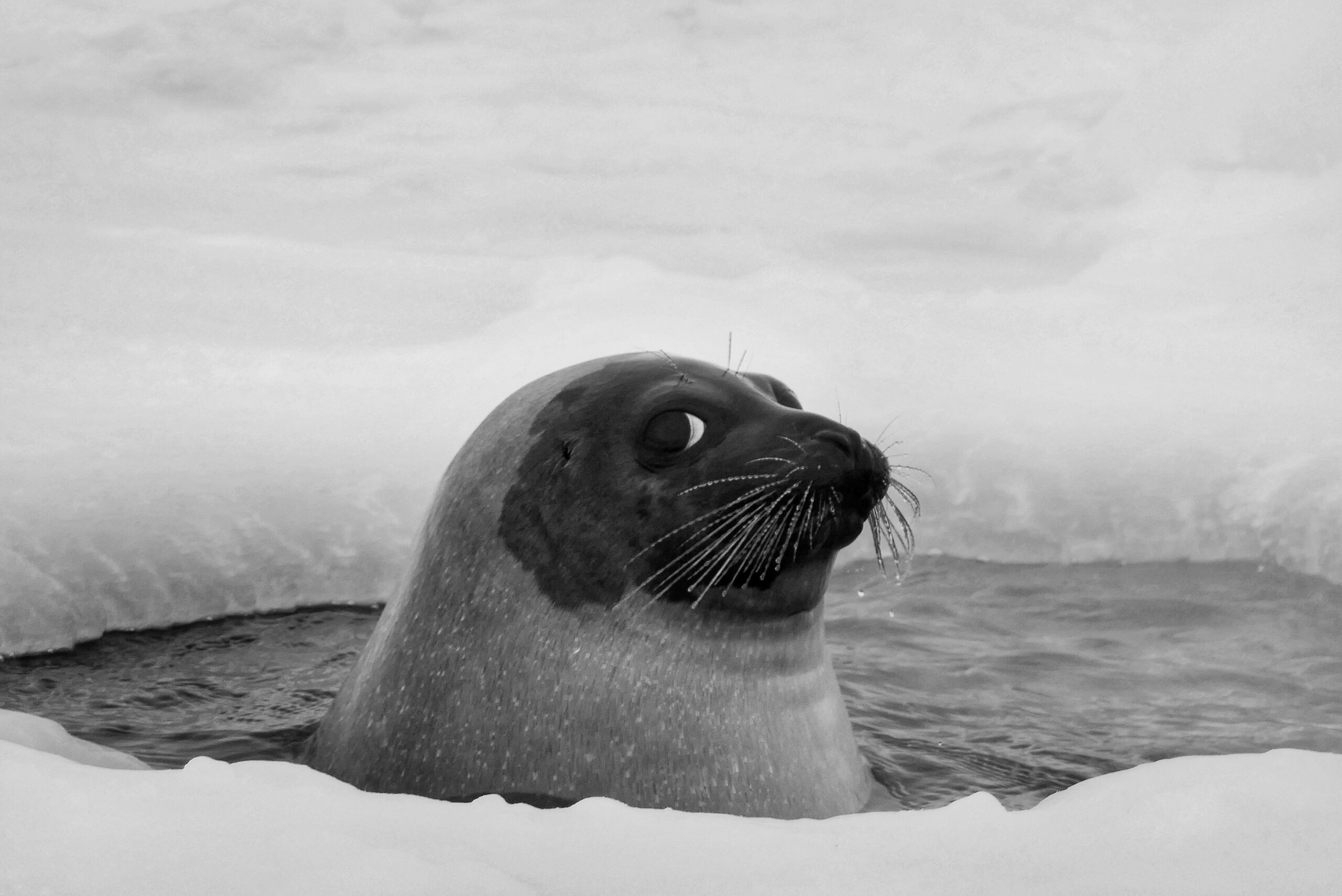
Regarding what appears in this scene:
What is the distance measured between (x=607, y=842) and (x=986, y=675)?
351cm

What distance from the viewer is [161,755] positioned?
12.8 feet

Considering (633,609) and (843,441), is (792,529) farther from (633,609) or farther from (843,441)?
(633,609)

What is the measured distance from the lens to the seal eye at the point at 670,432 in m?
3.21

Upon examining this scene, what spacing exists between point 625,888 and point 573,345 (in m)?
8.39

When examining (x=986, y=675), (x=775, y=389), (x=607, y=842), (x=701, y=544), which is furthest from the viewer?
(x=986, y=675)

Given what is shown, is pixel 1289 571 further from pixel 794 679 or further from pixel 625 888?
pixel 625 888

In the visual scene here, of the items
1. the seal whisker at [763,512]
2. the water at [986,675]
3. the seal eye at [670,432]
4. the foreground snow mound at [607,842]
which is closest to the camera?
the foreground snow mound at [607,842]

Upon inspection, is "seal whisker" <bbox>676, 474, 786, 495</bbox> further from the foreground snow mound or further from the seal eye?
the foreground snow mound

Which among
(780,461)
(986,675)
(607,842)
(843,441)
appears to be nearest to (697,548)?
(780,461)

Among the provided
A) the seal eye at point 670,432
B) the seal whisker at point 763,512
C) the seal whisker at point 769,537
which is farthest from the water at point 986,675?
the seal eye at point 670,432

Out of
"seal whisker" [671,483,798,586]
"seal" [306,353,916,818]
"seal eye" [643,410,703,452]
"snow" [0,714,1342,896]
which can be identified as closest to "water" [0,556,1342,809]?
"seal" [306,353,916,818]

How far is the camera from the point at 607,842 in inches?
88.2

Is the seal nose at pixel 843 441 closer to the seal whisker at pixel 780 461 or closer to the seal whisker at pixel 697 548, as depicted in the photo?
the seal whisker at pixel 780 461

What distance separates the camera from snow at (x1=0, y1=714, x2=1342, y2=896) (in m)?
2.00
